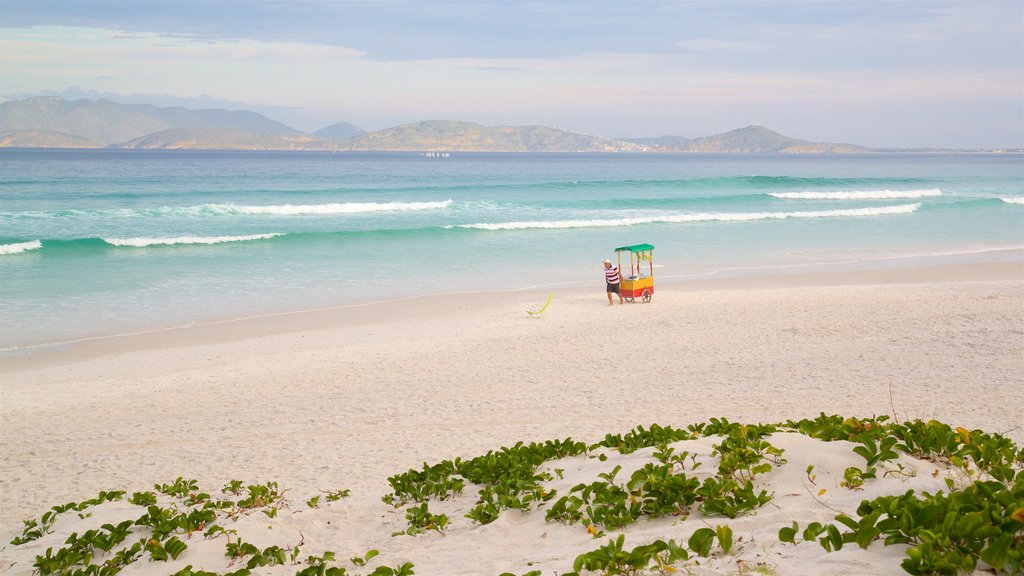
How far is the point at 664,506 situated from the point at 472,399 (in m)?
5.12

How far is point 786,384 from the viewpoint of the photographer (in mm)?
9156

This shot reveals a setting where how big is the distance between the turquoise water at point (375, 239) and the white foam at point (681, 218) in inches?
4.1

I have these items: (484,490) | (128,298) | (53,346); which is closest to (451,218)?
(128,298)

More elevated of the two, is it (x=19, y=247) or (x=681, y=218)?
(x=19, y=247)

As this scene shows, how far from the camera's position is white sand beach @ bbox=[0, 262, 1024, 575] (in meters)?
4.17

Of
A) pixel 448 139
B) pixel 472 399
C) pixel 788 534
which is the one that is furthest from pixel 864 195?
pixel 448 139

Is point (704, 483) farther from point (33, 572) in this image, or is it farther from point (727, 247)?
point (727, 247)

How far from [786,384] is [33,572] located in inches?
296

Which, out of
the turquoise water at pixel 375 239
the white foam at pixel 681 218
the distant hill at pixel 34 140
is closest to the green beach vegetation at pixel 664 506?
the turquoise water at pixel 375 239

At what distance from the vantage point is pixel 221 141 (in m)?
157

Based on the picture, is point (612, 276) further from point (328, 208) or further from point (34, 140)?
point (34, 140)

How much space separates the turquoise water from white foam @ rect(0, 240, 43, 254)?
0.27 feet

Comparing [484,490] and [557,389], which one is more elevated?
[484,490]

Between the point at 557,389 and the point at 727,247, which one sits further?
the point at 727,247
